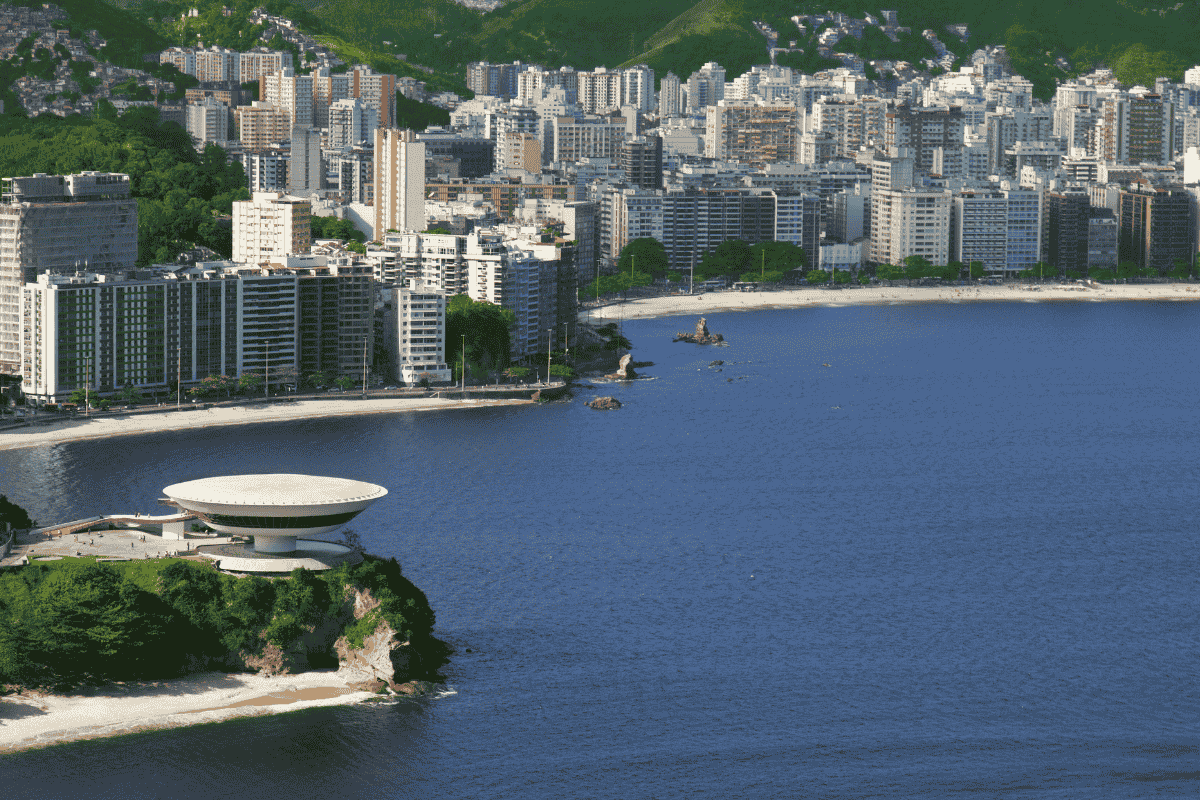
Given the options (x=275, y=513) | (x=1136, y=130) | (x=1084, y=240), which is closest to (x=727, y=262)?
(x=1084, y=240)

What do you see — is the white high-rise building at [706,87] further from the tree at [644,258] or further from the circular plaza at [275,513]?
the circular plaza at [275,513]

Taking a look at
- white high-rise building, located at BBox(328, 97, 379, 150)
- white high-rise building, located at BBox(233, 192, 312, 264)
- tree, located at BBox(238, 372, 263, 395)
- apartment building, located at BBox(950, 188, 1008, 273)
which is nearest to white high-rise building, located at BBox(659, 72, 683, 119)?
white high-rise building, located at BBox(328, 97, 379, 150)

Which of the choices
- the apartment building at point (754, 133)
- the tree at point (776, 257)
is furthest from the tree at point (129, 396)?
the apartment building at point (754, 133)

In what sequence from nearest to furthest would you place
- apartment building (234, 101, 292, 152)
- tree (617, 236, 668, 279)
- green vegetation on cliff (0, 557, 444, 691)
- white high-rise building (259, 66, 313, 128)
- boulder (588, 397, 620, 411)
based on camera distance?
green vegetation on cliff (0, 557, 444, 691), boulder (588, 397, 620, 411), tree (617, 236, 668, 279), apartment building (234, 101, 292, 152), white high-rise building (259, 66, 313, 128)

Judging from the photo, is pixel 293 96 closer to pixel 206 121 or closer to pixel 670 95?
pixel 206 121

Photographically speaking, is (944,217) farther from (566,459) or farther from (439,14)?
(439,14)

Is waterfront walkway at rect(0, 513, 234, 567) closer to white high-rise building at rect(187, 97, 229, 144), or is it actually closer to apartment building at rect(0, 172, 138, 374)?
apartment building at rect(0, 172, 138, 374)
